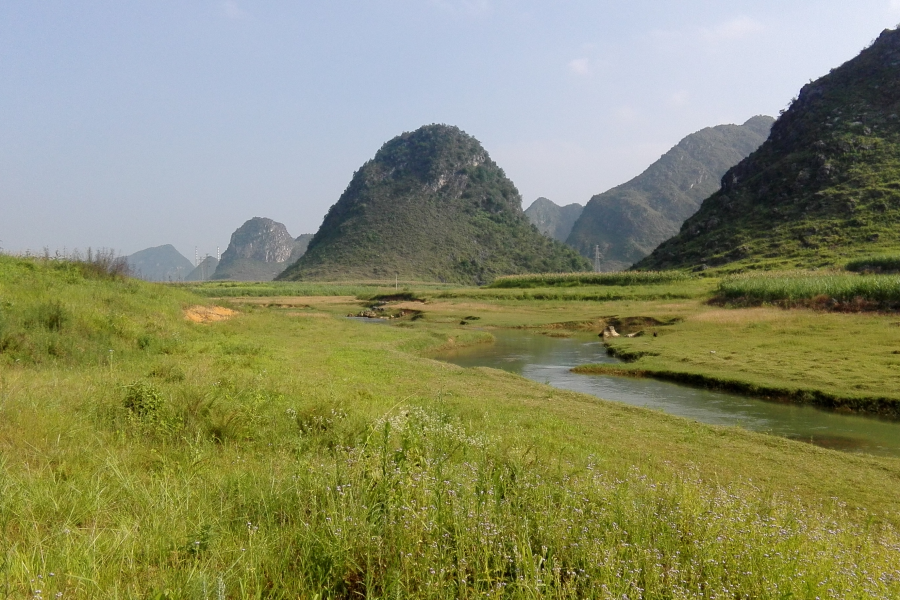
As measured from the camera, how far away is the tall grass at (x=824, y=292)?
90.2 feet

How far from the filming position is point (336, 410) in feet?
28.2

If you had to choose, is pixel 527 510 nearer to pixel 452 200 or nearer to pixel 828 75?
pixel 828 75

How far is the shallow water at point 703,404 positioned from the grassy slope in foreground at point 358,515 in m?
4.54

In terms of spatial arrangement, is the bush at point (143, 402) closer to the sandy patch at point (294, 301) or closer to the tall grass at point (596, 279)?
the sandy patch at point (294, 301)

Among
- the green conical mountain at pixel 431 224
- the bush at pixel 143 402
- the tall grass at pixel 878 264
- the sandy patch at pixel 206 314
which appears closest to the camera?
the bush at pixel 143 402

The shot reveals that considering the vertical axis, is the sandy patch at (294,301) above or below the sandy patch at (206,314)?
below

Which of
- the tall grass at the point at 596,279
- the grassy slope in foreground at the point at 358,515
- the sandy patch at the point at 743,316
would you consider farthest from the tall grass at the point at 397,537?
the tall grass at the point at 596,279

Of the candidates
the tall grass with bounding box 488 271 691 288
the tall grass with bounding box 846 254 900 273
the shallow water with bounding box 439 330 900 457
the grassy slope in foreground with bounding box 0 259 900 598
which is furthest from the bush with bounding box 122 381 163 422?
the tall grass with bounding box 488 271 691 288

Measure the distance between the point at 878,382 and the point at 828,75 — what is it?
9690 cm

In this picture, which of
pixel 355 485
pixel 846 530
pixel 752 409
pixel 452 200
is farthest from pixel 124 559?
pixel 452 200

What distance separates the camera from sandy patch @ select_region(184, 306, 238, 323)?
22.7 m

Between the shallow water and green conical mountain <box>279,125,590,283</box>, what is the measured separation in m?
98.7

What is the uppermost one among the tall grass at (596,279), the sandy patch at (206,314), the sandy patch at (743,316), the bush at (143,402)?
the tall grass at (596,279)

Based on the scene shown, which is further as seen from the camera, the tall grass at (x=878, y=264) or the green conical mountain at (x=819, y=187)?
the green conical mountain at (x=819, y=187)
